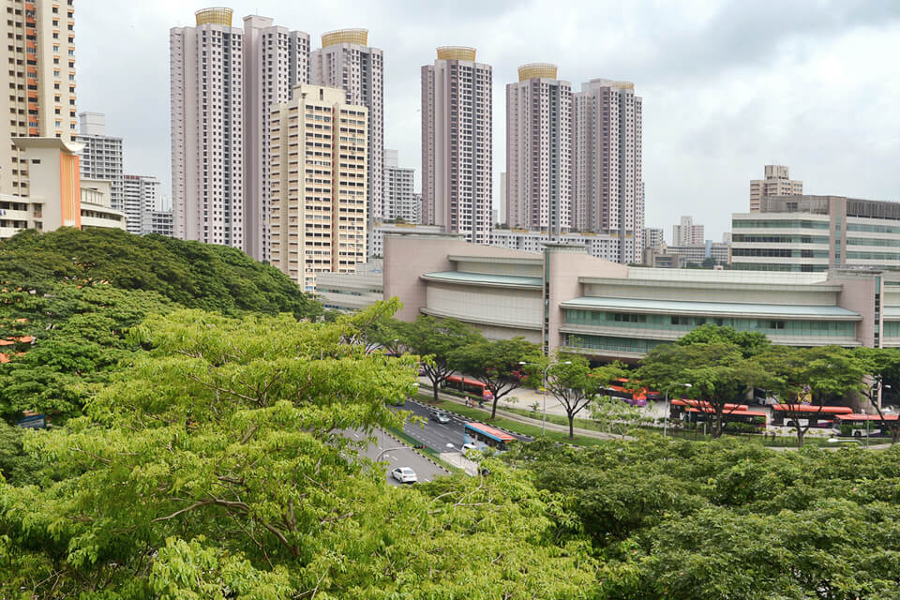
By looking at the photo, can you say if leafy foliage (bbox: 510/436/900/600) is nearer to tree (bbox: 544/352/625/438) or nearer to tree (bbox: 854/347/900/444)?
tree (bbox: 544/352/625/438)

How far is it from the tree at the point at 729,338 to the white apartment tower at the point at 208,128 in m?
116

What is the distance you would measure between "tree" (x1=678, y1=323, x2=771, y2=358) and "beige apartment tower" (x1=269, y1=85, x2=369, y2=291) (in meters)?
78.0

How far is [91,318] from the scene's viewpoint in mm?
40469

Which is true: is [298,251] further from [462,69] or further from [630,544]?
[630,544]

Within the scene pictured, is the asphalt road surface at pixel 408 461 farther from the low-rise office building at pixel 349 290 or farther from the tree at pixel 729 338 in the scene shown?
the low-rise office building at pixel 349 290

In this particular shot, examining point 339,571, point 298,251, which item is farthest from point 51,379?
point 298,251

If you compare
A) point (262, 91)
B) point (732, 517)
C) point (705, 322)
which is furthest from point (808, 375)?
point (262, 91)

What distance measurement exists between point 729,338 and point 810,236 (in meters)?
44.5

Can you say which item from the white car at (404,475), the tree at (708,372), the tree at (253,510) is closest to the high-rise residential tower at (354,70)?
the tree at (708,372)

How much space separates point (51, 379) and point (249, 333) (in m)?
19.9

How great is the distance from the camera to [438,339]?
7194 cm

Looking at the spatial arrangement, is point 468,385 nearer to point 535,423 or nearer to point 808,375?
point 535,423

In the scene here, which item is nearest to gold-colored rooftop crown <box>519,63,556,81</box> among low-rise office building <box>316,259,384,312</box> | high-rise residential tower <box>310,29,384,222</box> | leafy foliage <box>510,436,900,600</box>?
high-rise residential tower <box>310,29,384,222</box>

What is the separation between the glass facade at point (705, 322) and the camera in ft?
228
